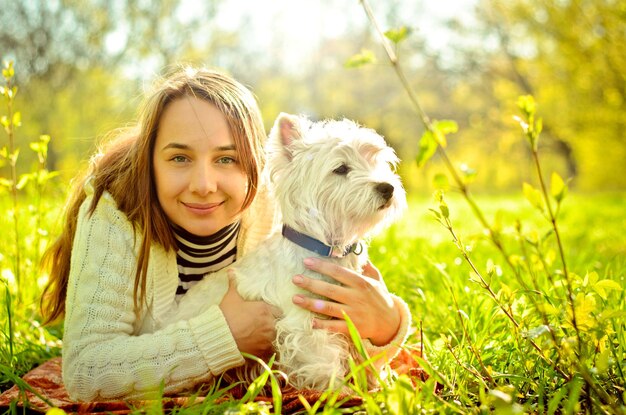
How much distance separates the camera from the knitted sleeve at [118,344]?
2416 mm

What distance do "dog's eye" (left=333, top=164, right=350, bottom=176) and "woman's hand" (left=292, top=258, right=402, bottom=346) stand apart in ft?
1.42

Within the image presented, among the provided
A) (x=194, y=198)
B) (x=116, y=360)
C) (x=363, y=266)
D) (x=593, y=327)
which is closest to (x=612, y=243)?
(x=363, y=266)

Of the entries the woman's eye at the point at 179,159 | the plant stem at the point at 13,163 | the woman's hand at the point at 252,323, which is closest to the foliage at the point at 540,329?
the woman's hand at the point at 252,323

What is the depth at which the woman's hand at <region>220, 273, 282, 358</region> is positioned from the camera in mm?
2471

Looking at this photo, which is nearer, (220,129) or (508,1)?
(220,129)

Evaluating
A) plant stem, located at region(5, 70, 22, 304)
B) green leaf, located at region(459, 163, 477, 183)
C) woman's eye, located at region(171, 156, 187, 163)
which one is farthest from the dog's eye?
plant stem, located at region(5, 70, 22, 304)

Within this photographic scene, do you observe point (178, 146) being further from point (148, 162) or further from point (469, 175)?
point (469, 175)

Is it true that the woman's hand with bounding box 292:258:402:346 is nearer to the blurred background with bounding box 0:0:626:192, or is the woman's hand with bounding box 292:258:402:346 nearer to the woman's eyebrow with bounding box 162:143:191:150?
the woman's eyebrow with bounding box 162:143:191:150

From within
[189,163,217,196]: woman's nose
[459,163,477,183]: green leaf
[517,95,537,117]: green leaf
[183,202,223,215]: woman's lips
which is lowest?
[183,202,223,215]: woman's lips

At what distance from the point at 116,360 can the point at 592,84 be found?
1581cm

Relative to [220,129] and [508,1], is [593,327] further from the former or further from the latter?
[508,1]

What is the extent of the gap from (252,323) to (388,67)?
20435mm

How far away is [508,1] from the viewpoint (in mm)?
19328

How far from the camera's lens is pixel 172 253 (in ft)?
9.37
